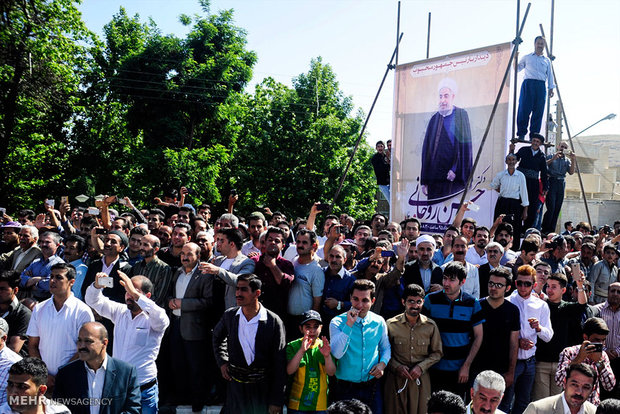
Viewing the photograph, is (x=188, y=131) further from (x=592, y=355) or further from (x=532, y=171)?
(x=592, y=355)

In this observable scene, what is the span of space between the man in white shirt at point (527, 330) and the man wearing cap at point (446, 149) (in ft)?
19.7

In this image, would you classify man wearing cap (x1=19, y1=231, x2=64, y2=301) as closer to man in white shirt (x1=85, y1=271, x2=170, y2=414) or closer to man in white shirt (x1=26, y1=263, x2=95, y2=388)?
man in white shirt (x1=26, y1=263, x2=95, y2=388)

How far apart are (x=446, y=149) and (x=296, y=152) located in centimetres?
1383

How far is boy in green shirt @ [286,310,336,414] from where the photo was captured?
15.5ft

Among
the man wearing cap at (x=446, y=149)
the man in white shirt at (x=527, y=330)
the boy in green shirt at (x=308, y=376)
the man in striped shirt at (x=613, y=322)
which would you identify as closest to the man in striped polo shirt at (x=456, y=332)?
the man in white shirt at (x=527, y=330)

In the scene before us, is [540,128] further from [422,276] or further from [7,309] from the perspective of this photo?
[7,309]

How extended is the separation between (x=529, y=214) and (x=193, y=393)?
744 centimetres

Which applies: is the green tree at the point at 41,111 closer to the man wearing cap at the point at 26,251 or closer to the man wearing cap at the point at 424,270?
the man wearing cap at the point at 26,251

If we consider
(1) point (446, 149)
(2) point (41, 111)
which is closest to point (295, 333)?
(1) point (446, 149)

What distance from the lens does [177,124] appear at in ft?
79.9

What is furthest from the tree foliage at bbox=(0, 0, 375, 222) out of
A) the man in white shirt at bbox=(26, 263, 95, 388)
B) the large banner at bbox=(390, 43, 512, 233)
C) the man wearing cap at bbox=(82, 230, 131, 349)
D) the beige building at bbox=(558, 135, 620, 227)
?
the man in white shirt at bbox=(26, 263, 95, 388)

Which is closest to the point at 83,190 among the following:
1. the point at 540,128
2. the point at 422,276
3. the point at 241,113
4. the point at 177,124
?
the point at 177,124

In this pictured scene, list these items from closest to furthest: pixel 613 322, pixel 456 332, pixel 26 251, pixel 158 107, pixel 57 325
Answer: pixel 57 325, pixel 456 332, pixel 613 322, pixel 26 251, pixel 158 107

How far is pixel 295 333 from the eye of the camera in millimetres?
5621
